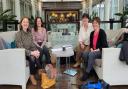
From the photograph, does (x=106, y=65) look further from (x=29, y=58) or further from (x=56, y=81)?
(x=29, y=58)

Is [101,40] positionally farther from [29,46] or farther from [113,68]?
[29,46]

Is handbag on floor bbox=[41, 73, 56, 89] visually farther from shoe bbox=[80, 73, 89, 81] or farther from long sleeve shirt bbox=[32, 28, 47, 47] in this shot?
long sleeve shirt bbox=[32, 28, 47, 47]

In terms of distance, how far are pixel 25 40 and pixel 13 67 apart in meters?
0.73

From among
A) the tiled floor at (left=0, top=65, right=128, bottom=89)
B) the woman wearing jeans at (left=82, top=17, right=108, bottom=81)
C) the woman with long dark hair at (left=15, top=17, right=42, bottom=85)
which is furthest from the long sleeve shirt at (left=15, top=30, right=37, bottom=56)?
the woman wearing jeans at (left=82, top=17, right=108, bottom=81)

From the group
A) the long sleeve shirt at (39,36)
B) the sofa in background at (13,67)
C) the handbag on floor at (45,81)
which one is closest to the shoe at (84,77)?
the handbag on floor at (45,81)

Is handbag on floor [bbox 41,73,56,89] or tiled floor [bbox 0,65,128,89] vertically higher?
handbag on floor [bbox 41,73,56,89]

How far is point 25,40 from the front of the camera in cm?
472

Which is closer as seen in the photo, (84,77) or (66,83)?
(66,83)

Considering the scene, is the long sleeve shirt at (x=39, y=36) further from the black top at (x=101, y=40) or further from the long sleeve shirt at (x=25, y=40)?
the black top at (x=101, y=40)

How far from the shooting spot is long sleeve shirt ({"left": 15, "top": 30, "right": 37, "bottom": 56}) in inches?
183

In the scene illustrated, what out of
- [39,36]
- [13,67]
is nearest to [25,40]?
[39,36]

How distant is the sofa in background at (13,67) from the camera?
4.10m

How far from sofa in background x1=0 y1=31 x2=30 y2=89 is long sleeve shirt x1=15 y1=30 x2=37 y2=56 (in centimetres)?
55

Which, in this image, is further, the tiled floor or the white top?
the white top
